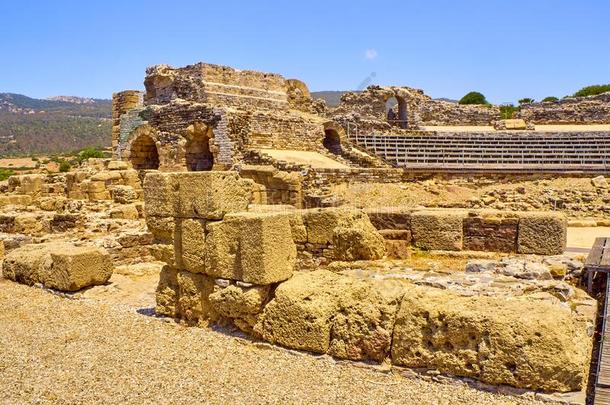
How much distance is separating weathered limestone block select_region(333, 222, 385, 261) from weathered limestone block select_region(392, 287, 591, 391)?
8.44 feet

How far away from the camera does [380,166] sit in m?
21.2

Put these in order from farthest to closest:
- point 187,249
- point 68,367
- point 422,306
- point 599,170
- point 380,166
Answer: point 380,166, point 599,170, point 187,249, point 68,367, point 422,306

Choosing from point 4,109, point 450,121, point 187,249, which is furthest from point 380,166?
point 4,109

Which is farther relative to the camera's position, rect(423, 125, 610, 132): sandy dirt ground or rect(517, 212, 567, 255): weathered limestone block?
rect(423, 125, 610, 132): sandy dirt ground

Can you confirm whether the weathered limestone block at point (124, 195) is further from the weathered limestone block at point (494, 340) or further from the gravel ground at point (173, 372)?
the weathered limestone block at point (494, 340)

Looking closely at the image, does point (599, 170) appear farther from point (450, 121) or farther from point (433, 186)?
point (450, 121)

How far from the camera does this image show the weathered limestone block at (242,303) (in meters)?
6.32

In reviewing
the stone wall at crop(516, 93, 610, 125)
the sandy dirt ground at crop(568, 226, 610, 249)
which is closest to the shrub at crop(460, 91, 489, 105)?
the stone wall at crop(516, 93, 610, 125)

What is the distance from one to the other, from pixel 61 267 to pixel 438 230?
6.03 m

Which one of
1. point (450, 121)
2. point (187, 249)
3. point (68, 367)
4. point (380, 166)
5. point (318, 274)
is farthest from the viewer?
point (450, 121)

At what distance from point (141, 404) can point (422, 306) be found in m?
2.72

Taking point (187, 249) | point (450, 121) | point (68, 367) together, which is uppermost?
point (450, 121)

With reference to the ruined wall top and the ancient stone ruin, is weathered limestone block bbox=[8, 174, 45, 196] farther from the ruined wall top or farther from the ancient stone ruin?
the ruined wall top

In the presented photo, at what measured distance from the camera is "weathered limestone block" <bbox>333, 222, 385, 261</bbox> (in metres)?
8.00
